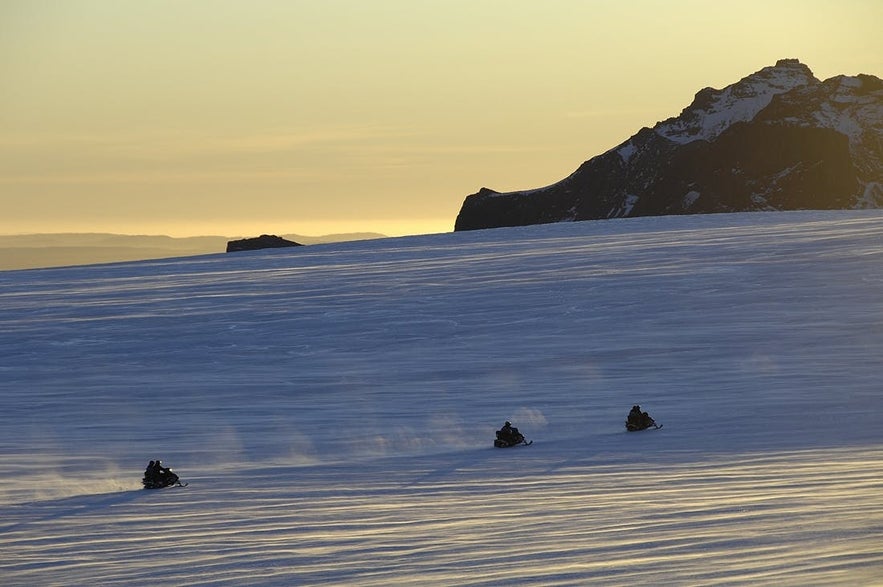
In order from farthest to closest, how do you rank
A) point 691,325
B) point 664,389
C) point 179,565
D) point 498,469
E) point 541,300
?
1. point 541,300
2. point 691,325
3. point 664,389
4. point 498,469
5. point 179,565

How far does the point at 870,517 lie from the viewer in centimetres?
904

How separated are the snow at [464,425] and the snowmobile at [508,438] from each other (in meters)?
0.22

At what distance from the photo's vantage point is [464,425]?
1672 cm

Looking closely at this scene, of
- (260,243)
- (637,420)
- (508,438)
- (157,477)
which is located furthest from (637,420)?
(260,243)

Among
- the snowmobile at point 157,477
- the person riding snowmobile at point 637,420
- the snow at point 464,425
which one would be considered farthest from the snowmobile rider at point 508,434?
the snowmobile at point 157,477

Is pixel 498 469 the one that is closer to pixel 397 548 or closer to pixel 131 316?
pixel 397 548

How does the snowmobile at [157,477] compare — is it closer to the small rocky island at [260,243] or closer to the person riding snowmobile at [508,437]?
the person riding snowmobile at [508,437]

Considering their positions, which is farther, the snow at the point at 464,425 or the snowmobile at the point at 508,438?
the snowmobile at the point at 508,438

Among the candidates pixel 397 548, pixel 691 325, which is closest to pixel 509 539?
pixel 397 548

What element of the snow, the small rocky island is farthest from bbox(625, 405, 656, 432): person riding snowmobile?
the small rocky island

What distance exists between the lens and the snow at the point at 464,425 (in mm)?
9156

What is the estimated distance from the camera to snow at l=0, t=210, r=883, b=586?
916 centimetres

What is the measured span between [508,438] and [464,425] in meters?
2.04

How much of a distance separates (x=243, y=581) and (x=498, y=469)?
16.3 feet
